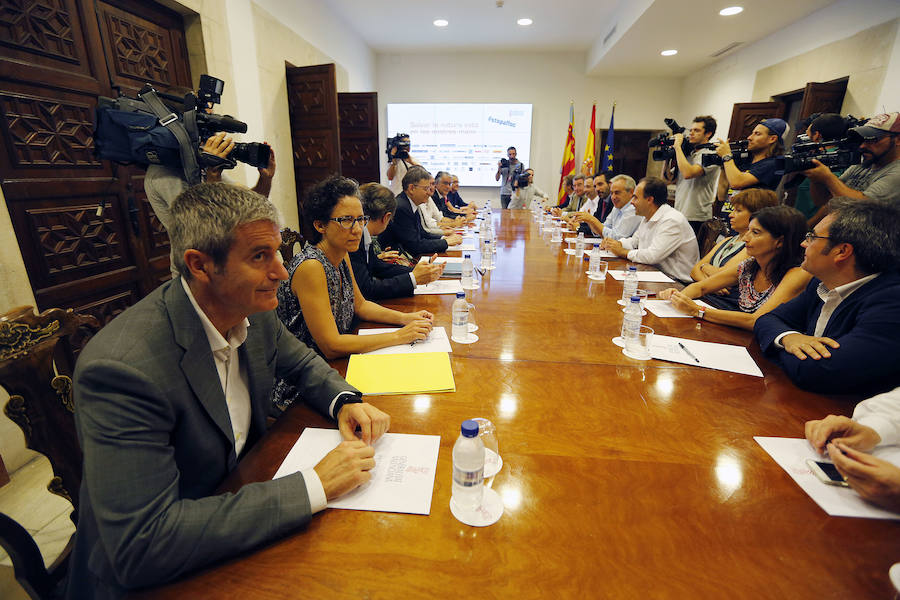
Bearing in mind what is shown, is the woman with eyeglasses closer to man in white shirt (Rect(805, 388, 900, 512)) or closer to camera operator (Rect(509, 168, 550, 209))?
man in white shirt (Rect(805, 388, 900, 512))

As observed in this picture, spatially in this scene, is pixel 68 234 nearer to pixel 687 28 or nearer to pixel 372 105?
pixel 372 105

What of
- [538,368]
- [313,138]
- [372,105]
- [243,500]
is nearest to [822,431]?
[538,368]

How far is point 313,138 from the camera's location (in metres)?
4.59

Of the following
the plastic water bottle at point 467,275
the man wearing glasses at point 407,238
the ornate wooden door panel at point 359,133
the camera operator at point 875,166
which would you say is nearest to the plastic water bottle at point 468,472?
the plastic water bottle at point 467,275

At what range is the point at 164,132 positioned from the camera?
1.78 metres

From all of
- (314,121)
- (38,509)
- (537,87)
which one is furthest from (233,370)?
(537,87)

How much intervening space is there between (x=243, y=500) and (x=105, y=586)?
0.32m

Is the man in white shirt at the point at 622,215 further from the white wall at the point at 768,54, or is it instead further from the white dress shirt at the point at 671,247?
the white wall at the point at 768,54

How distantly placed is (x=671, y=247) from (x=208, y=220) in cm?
287

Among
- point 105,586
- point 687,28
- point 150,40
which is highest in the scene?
point 687,28

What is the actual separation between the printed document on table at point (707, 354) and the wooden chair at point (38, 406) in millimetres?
1672

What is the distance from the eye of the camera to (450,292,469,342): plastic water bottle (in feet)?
5.14

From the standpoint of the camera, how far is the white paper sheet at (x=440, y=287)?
7.10 ft

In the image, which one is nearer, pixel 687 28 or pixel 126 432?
pixel 126 432
